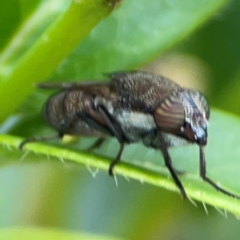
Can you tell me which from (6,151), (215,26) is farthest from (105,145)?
(215,26)

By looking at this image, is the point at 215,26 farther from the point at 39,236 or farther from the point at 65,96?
the point at 39,236

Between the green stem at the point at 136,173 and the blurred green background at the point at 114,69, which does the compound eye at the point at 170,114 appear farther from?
the green stem at the point at 136,173

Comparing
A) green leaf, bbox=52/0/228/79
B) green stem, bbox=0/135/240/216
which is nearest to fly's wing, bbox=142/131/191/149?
green leaf, bbox=52/0/228/79

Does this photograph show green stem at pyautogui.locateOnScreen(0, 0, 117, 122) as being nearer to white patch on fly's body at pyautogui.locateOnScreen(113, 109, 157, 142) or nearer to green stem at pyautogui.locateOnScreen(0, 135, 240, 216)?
green stem at pyautogui.locateOnScreen(0, 135, 240, 216)

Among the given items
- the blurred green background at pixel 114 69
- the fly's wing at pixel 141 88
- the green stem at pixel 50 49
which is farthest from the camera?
the fly's wing at pixel 141 88

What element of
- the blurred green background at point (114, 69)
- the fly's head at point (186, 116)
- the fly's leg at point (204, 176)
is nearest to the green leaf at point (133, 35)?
the blurred green background at point (114, 69)

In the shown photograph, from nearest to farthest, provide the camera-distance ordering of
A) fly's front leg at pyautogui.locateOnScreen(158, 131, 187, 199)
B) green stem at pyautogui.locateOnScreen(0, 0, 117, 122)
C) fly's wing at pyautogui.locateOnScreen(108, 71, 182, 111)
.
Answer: green stem at pyautogui.locateOnScreen(0, 0, 117, 122)
fly's front leg at pyautogui.locateOnScreen(158, 131, 187, 199)
fly's wing at pyautogui.locateOnScreen(108, 71, 182, 111)

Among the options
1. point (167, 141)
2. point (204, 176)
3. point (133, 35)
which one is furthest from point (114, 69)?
point (204, 176)
